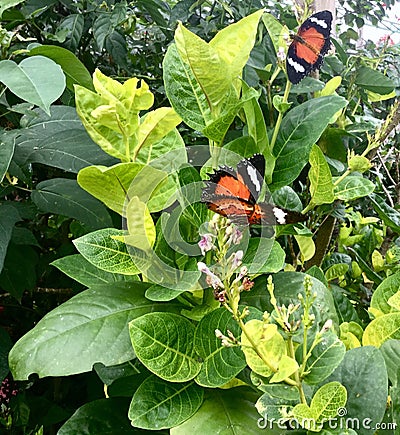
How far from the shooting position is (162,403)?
40cm

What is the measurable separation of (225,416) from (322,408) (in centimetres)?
10

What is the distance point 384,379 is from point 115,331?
0.71ft

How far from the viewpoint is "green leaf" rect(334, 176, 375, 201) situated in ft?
1.73

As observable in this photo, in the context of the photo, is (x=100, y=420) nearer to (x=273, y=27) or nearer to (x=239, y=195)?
(x=239, y=195)

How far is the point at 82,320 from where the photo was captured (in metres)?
0.41

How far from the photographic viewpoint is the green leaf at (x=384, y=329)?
1.43ft

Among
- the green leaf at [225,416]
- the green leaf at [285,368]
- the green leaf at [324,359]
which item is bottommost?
the green leaf at [225,416]

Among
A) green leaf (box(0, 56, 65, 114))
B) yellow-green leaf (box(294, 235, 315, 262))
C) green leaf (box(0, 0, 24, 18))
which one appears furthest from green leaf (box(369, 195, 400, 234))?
green leaf (box(0, 0, 24, 18))

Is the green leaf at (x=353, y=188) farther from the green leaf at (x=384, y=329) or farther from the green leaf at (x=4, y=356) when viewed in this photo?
the green leaf at (x=4, y=356)

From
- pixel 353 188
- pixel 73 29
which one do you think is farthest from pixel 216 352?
pixel 73 29

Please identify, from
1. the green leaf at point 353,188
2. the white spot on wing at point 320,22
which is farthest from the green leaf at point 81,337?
the white spot on wing at point 320,22

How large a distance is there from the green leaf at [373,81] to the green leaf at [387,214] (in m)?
0.18

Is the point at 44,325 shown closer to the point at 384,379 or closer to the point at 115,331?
the point at 115,331

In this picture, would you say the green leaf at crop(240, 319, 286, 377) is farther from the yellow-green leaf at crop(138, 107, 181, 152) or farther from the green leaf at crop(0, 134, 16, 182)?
the green leaf at crop(0, 134, 16, 182)
